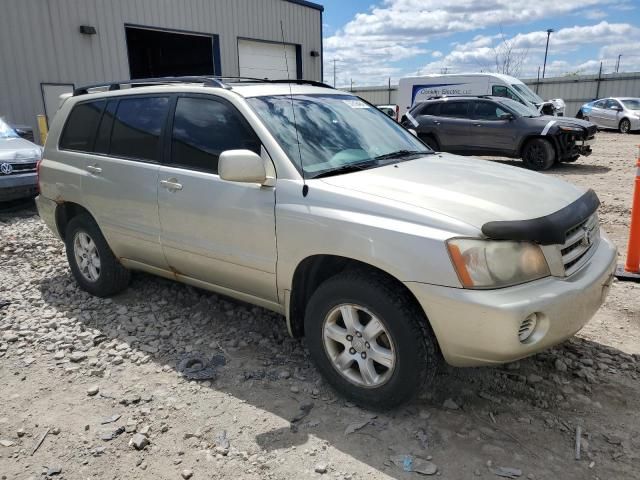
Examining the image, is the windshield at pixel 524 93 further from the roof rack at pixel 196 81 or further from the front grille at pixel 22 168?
the roof rack at pixel 196 81

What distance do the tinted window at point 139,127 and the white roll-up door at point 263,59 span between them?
42.1 feet

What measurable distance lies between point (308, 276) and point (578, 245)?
1526 millimetres

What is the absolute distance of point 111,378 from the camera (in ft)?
11.1

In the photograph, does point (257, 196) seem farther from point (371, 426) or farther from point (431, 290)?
point (371, 426)

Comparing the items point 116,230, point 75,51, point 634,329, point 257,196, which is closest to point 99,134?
point 116,230

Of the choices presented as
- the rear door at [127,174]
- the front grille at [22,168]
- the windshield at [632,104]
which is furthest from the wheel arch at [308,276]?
the windshield at [632,104]

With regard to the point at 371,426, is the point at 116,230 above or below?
above

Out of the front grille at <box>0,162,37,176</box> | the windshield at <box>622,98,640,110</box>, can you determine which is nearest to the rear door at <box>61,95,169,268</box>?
the front grille at <box>0,162,37,176</box>

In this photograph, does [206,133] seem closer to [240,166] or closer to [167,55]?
[240,166]

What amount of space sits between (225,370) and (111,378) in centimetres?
75

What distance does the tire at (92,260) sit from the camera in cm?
441

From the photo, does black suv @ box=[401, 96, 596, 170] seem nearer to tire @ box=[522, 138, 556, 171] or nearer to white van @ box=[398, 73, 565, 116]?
tire @ box=[522, 138, 556, 171]

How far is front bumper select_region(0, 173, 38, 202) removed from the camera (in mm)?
7836

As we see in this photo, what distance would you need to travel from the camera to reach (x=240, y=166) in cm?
291
